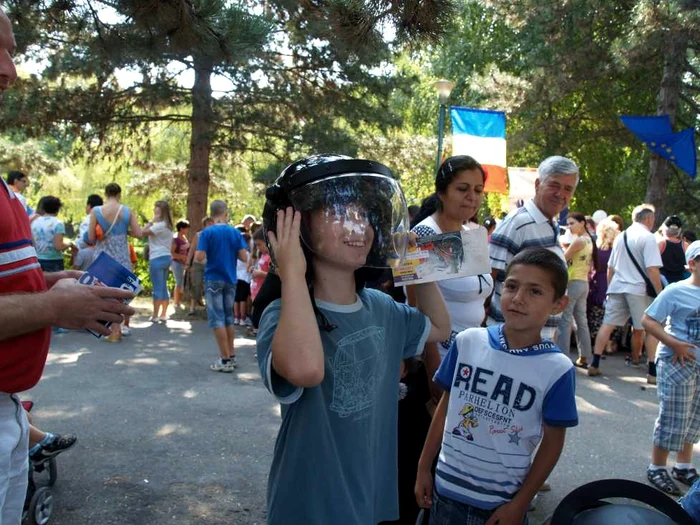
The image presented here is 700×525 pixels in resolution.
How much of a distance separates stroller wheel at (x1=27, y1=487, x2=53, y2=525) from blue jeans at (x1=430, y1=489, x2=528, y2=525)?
7.21 feet

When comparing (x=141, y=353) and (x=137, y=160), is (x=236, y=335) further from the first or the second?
(x=137, y=160)

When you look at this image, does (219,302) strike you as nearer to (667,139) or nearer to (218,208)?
(218,208)

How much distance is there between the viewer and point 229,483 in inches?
164

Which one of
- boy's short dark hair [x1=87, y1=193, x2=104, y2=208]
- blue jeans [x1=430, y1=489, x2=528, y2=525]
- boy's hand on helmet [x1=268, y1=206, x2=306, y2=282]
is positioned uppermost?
boy's short dark hair [x1=87, y1=193, x2=104, y2=208]

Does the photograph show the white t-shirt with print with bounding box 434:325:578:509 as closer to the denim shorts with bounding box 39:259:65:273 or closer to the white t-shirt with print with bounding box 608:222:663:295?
the white t-shirt with print with bounding box 608:222:663:295

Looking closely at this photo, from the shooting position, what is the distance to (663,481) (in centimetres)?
432

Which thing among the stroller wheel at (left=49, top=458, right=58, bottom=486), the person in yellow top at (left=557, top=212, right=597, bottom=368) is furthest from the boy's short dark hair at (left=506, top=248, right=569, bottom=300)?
the person in yellow top at (left=557, top=212, right=597, bottom=368)

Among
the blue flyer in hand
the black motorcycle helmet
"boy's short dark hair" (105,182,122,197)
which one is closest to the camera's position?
the black motorcycle helmet

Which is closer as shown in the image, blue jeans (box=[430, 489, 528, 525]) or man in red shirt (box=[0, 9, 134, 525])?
man in red shirt (box=[0, 9, 134, 525])

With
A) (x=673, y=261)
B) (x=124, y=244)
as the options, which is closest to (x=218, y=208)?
(x=124, y=244)

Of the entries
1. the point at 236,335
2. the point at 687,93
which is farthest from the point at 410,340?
the point at 687,93

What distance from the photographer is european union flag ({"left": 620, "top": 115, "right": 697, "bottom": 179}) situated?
11.4m

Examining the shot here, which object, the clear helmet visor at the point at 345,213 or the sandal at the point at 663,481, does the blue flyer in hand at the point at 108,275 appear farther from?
the sandal at the point at 663,481

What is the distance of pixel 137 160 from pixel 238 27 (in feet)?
36.7
